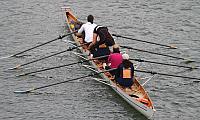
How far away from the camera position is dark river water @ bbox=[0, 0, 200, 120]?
2356 cm

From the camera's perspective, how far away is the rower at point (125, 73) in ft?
76.3

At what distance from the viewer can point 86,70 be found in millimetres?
27797

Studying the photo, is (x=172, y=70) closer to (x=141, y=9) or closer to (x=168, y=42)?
(x=168, y=42)

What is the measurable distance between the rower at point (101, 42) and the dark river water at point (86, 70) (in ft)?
5.21

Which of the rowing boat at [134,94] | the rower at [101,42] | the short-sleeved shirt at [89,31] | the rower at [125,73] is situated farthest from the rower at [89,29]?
the rower at [125,73]

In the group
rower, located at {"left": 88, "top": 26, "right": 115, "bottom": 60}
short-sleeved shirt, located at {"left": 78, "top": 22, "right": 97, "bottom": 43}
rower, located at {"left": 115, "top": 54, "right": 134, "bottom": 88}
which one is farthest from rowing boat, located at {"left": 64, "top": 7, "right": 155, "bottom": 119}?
short-sleeved shirt, located at {"left": 78, "top": 22, "right": 97, "bottom": 43}

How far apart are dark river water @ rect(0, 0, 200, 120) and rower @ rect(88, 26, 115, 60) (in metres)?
1.59

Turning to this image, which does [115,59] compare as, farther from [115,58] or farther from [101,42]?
[101,42]

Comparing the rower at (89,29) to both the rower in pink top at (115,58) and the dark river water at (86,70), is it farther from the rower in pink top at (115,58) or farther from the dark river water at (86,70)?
the rower in pink top at (115,58)

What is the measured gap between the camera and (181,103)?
2425 cm

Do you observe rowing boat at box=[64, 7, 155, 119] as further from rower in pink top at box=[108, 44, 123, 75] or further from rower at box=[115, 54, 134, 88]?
rower in pink top at box=[108, 44, 123, 75]

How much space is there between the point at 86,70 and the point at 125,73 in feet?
15.9

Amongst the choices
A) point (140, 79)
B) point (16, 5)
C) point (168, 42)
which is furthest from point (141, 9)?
point (140, 79)

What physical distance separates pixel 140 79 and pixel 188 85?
261 cm
